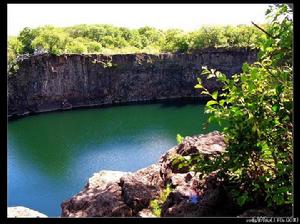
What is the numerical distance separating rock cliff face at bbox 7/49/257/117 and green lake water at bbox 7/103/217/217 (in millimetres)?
3006

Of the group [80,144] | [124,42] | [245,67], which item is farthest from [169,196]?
[124,42]

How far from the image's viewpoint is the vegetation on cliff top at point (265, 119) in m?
3.44

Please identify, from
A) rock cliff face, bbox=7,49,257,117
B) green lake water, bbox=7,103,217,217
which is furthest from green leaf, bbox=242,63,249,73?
rock cliff face, bbox=7,49,257,117

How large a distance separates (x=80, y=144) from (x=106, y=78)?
17898 millimetres

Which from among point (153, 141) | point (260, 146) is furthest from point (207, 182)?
point (153, 141)

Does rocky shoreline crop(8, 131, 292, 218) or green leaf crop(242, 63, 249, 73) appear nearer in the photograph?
green leaf crop(242, 63, 249, 73)

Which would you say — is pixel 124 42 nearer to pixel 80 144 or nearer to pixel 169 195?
pixel 80 144

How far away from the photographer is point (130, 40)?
167 feet

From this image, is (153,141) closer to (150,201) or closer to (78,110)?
(78,110)

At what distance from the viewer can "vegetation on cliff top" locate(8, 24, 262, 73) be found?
4059 centimetres

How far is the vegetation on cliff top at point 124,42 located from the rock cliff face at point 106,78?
107 cm

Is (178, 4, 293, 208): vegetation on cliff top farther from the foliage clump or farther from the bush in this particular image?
the foliage clump

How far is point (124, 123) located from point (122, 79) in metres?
12.6

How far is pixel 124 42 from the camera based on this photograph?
48656 mm
